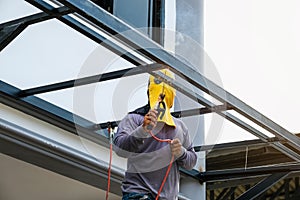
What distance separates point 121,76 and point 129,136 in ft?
3.05

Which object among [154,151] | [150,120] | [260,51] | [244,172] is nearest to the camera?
[150,120]

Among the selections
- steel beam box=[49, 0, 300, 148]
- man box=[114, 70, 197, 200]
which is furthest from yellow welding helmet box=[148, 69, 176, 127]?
steel beam box=[49, 0, 300, 148]

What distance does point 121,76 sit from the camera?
13.8ft

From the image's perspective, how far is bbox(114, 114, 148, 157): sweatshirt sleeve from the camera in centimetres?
331

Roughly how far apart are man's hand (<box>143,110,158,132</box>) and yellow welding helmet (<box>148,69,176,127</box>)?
14cm

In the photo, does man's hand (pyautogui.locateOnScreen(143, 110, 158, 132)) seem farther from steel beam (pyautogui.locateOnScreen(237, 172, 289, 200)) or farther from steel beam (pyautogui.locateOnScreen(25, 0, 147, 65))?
steel beam (pyautogui.locateOnScreen(237, 172, 289, 200))

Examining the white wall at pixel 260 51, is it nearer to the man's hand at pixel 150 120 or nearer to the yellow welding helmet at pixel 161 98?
the yellow welding helmet at pixel 161 98

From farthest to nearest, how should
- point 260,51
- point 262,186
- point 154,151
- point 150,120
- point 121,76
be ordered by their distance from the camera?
point 260,51 < point 262,186 < point 121,76 < point 154,151 < point 150,120

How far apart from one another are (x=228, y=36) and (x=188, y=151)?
116 inches

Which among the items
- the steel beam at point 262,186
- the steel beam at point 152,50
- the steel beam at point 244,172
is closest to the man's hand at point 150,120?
the steel beam at point 152,50

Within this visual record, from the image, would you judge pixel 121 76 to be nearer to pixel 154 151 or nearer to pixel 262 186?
pixel 154 151

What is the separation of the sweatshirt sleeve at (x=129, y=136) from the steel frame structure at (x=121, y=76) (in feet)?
1.07

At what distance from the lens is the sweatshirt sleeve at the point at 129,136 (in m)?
3.31

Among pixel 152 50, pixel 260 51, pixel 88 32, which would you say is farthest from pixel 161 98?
pixel 260 51
